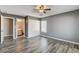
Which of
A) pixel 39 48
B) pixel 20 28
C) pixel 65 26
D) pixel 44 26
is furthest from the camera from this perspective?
pixel 20 28

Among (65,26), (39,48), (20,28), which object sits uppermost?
(65,26)

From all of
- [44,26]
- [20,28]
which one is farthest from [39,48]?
[20,28]

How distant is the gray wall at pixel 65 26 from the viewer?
224 inches

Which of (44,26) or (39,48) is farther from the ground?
(44,26)

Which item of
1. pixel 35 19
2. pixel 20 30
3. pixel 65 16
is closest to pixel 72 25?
pixel 65 16

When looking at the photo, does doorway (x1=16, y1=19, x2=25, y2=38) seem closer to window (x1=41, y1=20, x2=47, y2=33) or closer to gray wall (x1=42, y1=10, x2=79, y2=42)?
window (x1=41, y1=20, x2=47, y2=33)

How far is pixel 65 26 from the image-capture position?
263 inches

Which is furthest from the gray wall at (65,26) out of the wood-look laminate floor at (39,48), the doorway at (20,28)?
the doorway at (20,28)

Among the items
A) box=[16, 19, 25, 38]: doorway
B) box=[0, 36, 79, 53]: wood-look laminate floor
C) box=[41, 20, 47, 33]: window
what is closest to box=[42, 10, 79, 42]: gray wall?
box=[0, 36, 79, 53]: wood-look laminate floor

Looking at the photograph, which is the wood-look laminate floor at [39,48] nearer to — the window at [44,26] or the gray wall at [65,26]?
the gray wall at [65,26]

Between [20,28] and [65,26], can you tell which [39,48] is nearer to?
[65,26]
